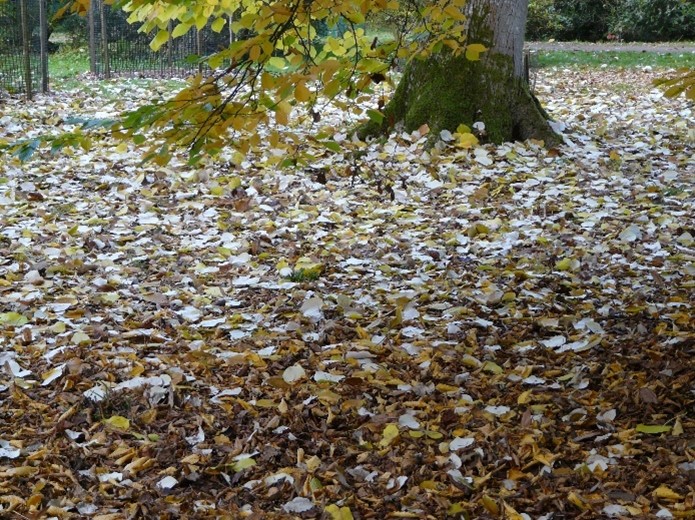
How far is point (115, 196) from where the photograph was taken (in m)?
5.77

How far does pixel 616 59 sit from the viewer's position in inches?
601

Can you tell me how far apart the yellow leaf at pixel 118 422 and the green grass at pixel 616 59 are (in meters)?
12.2

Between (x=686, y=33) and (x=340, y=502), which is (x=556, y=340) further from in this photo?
(x=686, y=33)

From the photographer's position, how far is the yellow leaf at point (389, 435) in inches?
114

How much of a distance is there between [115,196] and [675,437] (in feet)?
13.5

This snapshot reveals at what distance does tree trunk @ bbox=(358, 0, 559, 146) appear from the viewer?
6789 millimetres

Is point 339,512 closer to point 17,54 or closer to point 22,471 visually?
point 22,471

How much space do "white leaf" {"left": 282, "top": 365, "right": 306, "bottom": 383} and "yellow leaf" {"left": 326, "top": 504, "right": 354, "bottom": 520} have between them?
2.68 feet

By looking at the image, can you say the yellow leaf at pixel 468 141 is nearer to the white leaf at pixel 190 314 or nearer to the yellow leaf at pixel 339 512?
the white leaf at pixel 190 314

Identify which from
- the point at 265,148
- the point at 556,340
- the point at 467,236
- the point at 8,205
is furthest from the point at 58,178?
the point at 556,340

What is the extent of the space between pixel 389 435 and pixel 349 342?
77 centimetres

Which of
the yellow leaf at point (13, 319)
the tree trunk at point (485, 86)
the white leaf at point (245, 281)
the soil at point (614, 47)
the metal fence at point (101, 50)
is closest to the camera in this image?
the yellow leaf at point (13, 319)

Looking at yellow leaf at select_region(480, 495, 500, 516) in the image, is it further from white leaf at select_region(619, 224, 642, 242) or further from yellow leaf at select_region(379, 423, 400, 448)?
white leaf at select_region(619, 224, 642, 242)

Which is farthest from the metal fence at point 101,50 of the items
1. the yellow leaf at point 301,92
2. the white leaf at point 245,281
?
the yellow leaf at point 301,92
